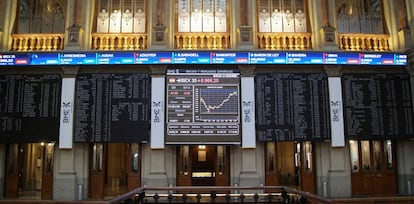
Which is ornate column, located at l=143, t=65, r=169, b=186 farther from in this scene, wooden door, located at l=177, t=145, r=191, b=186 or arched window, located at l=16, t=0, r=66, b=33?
arched window, located at l=16, t=0, r=66, b=33

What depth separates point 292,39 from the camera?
15648 mm

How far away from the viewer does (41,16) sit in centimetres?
1620

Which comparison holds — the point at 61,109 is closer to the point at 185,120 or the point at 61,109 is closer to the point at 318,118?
the point at 185,120

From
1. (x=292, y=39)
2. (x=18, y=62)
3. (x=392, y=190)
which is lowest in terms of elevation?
(x=392, y=190)

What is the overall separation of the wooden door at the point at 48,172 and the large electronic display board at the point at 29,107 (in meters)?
1.11

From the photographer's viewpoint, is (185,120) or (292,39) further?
(292,39)

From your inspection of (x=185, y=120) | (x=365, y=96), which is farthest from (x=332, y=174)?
(x=185, y=120)

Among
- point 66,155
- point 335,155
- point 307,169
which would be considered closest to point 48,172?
point 66,155

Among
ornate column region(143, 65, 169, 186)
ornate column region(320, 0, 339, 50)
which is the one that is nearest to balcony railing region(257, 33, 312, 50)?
ornate column region(320, 0, 339, 50)

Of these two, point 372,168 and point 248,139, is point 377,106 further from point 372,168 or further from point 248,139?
point 248,139

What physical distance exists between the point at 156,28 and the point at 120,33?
1.56 metres

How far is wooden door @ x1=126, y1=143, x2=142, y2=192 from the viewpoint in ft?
49.3

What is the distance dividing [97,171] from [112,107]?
106 inches

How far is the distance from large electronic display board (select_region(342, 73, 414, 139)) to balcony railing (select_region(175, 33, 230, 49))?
16.3ft
